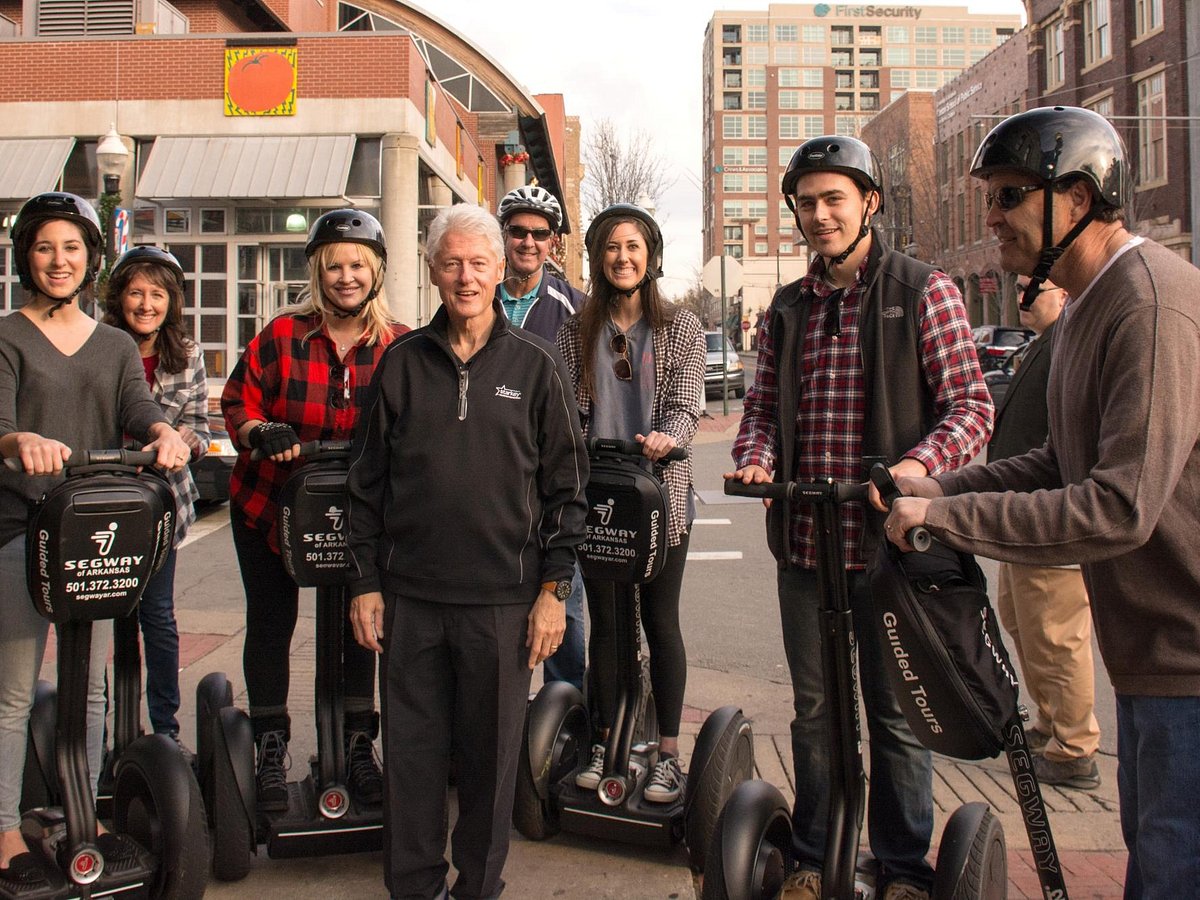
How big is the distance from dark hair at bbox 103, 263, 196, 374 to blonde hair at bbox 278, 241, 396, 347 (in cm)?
75

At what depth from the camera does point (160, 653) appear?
4434mm

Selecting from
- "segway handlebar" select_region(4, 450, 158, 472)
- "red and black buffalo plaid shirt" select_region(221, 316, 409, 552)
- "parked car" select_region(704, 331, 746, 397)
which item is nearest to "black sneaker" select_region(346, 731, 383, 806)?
Answer: "red and black buffalo plaid shirt" select_region(221, 316, 409, 552)

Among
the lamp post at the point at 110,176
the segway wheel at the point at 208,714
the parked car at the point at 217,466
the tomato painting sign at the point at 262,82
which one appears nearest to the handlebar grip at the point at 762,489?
the segway wheel at the point at 208,714

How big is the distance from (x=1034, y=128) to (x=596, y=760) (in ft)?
8.30

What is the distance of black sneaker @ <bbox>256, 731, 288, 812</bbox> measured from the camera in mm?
3713

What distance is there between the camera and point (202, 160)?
20.0 meters

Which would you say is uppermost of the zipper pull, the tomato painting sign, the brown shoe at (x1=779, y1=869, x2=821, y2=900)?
the tomato painting sign

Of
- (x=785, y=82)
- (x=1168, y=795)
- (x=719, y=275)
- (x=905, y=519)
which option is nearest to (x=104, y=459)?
(x=905, y=519)

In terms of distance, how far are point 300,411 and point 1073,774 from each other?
337cm

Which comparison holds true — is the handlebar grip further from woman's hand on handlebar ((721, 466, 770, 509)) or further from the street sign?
the street sign

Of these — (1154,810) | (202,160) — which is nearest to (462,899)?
(1154,810)

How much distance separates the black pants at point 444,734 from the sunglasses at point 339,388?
0.87 m

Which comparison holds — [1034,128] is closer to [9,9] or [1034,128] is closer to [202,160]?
[202,160]

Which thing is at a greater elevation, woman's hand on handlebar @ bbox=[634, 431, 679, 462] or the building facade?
the building facade
